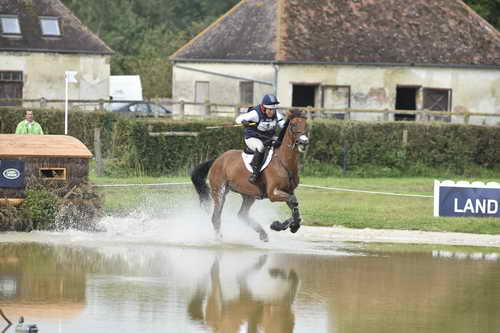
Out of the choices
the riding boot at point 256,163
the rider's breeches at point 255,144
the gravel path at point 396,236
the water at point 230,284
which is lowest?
the gravel path at point 396,236

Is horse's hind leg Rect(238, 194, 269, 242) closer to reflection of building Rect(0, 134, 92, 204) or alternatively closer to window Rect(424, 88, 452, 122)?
reflection of building Rect(0, 134, 92, 204)

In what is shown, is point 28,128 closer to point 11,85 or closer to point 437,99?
point 437,99

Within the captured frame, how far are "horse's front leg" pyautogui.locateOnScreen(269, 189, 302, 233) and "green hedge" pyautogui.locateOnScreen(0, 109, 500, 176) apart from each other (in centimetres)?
1322

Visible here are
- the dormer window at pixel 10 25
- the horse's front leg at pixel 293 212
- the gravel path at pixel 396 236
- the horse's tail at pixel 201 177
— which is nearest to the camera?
the horse's front leg at pixel 293 212

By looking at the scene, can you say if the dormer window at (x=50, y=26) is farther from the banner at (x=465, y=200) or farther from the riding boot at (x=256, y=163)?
the riding boot at (x=256, y=163)

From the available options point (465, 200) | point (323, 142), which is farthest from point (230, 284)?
point (323, 142)

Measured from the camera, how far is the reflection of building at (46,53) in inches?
1973

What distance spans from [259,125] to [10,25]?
34936mm

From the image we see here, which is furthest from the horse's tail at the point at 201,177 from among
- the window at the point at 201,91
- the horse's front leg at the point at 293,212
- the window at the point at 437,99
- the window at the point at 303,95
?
the window at the point at 201,91

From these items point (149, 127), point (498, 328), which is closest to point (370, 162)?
point (149, 127)

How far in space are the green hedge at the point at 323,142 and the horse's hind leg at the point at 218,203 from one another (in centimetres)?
1158

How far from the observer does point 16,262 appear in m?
15.5

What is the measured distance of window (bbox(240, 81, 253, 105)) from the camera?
1778 inches

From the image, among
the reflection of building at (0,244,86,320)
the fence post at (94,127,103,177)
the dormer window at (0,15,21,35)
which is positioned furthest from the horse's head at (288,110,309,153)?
the dormer window at (0,15,21,35)
